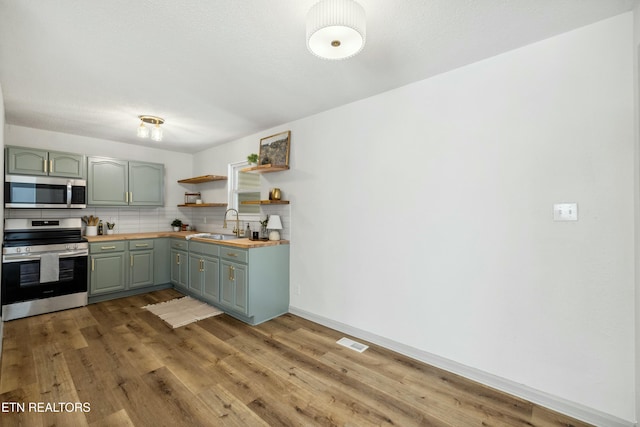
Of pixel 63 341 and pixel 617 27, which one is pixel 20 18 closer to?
pixel 63 341

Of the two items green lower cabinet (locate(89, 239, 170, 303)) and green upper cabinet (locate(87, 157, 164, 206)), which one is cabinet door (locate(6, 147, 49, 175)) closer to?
green upper cabinet (locate(87, 157, 164, 206))

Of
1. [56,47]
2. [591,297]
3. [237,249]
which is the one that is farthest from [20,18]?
[591,297]

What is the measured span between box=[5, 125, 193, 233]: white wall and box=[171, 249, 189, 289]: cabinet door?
3.16 feet

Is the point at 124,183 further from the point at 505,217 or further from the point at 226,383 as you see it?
the point at 505,217

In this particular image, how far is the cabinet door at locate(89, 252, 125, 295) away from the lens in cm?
389

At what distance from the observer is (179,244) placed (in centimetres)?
435

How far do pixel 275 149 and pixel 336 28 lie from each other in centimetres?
237

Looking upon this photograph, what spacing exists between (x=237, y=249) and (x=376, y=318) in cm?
169

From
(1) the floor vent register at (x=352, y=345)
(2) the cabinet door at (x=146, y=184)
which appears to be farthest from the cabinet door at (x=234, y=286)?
(2) the cabinet door at (x=146, y=184)

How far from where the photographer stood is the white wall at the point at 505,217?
173 centimetres

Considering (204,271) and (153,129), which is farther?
(204,271)

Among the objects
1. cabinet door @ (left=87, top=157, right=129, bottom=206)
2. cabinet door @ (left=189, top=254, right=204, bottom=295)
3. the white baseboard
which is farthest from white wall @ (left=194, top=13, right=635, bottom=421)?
cabinet door @ (left=87, top=157, right=129, bottom=206)

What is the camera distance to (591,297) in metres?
1.79

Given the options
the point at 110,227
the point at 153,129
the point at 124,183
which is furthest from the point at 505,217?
the point at 110,227
